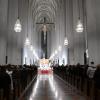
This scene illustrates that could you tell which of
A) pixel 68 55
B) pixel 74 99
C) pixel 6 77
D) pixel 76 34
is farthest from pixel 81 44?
pixel 6 77

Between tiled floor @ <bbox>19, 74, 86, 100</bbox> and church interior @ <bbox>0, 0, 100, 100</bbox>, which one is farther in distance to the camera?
tiled floor @ <bbox>19, 74, 86, 100</bbox>

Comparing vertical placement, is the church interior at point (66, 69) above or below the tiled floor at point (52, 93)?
above

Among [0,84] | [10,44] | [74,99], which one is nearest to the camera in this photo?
[0,84]

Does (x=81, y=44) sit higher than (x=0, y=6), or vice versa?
(x=0, y=6)

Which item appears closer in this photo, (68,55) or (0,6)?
(0,6)

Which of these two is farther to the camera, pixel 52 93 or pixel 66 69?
pixel 66 69

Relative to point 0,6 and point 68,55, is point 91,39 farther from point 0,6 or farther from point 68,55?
point 68,55

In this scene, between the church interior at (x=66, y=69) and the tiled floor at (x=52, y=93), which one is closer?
the church interior at (x=66, y=69)

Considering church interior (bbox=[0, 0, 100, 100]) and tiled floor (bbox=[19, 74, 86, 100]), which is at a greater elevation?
church interior (bbox=[0, 0, 100, 100])

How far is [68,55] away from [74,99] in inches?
843

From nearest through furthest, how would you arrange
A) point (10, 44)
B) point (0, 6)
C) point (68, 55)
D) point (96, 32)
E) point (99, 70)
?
1. point (99, 70)
2. point (96, 32)
3. point (0, 6)
4. point (10, 44)
5. point (68, 55)

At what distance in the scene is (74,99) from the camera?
8.23 m

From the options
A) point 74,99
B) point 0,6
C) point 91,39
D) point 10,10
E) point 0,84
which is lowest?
point 74,99

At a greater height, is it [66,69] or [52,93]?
[66,69]
